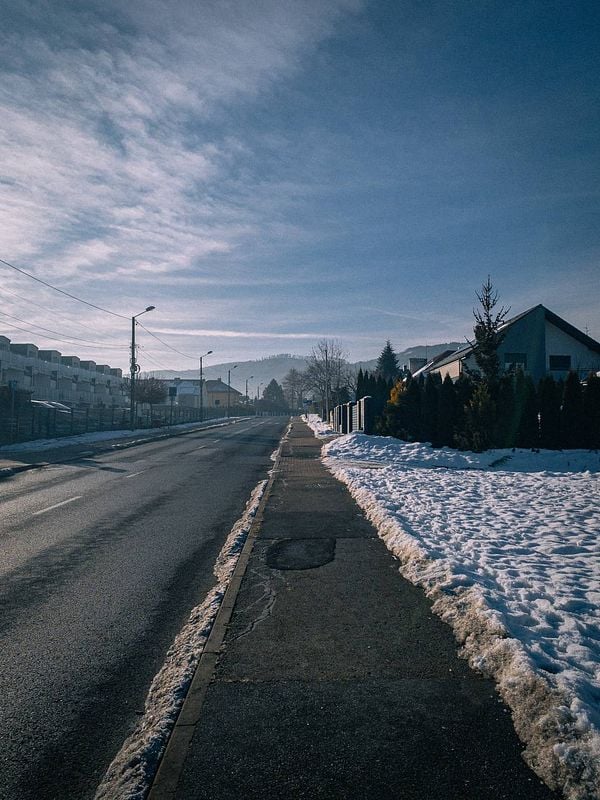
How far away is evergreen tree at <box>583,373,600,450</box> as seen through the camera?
61.7ft

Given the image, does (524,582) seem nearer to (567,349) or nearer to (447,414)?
(447,414)

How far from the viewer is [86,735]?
10.2 feet

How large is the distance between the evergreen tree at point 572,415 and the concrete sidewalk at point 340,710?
15.8 metres

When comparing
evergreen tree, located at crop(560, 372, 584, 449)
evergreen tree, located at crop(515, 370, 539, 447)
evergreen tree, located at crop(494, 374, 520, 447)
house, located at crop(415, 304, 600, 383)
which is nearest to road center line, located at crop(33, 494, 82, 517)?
evergreen tree, located at crop(494, 374, 520, 447)

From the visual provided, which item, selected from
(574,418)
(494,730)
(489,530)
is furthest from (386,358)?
(494,730)

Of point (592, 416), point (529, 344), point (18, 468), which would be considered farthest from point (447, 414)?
point (529, 344)

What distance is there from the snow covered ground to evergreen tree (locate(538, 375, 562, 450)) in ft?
21.4

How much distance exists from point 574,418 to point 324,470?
31.4ft

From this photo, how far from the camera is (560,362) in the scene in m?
36.5

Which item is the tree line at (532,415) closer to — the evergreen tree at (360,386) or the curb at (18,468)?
the curb at (18,468)

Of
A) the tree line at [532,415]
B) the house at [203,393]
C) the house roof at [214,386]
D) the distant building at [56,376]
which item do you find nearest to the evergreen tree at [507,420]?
the tree line at [532,415]

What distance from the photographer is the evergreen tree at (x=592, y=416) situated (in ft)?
61.7

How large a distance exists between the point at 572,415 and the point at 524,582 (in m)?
15.8

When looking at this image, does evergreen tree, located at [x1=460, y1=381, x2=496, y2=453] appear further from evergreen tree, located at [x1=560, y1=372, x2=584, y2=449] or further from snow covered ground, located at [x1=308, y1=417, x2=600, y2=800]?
snow covered ground, located at [x1=308, y1=417, x2=600, y2=800]
